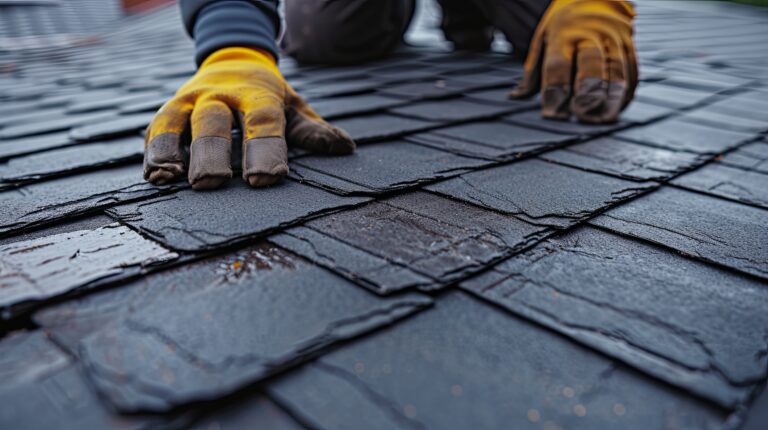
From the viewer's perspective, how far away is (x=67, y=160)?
1501 millimetres

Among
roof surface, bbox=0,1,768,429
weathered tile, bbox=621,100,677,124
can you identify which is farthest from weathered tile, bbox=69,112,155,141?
weathered tile, bbox=621,100,677,124

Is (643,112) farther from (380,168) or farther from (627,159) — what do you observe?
(380,168)

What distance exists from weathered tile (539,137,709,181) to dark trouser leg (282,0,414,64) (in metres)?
1.88

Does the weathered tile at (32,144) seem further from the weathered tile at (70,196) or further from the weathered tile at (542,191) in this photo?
the weathered tile at (542,191)

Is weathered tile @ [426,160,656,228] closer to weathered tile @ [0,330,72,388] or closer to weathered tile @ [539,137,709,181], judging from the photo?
weathered tile @ [539,137,709,181]

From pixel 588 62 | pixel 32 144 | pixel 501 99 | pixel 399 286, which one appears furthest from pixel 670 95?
pixel 32 144

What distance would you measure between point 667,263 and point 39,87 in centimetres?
317

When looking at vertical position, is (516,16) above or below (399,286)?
above

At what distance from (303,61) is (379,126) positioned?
1709 mm

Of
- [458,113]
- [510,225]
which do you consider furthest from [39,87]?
[510,225]

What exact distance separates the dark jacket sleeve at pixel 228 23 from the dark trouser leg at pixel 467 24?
190 centimetres

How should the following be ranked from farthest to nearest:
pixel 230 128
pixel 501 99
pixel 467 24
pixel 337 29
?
pixel 467 24, pixel 337 29, pixel 501 99, pixel 230 128

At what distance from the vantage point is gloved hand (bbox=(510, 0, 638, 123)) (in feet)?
6.58

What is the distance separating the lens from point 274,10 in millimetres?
2209
